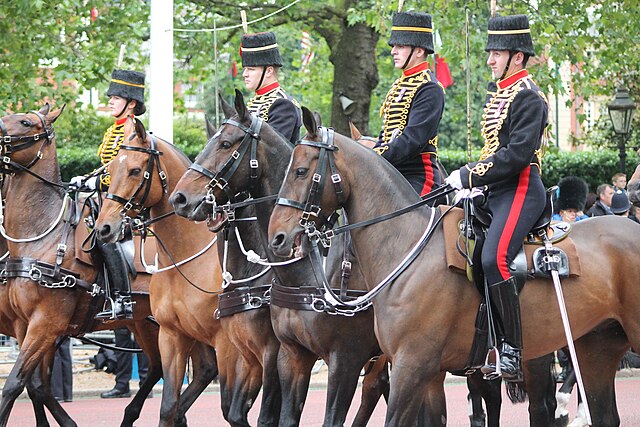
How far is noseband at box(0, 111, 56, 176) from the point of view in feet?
34.9

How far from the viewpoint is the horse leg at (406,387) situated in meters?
6.98

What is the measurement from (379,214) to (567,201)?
618 centimetres

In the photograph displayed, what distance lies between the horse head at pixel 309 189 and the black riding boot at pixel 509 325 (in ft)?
3.78

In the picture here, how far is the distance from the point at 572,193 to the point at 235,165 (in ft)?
19.2

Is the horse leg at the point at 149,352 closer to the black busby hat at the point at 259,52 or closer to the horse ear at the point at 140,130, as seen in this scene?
the horse ear at the point at 140,130

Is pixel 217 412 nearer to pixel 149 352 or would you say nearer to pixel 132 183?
pixel 149 352

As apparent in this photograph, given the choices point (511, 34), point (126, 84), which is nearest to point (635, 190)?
point (511, 34)

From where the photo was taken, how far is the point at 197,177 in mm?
8148

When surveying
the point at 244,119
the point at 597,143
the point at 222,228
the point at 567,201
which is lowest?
the point at 597,143

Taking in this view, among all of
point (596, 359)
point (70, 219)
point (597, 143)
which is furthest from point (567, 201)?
point (597, 143)

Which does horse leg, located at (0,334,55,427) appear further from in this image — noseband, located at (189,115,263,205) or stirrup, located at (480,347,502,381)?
stirrup, located at (480,347,502,381)

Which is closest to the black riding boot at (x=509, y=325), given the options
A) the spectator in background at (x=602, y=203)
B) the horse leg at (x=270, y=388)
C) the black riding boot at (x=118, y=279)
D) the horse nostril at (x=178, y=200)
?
the horse leg at (x=270, y=388)

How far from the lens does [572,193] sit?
12930 millimetres

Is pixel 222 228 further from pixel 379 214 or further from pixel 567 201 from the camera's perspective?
pixel 567 201
